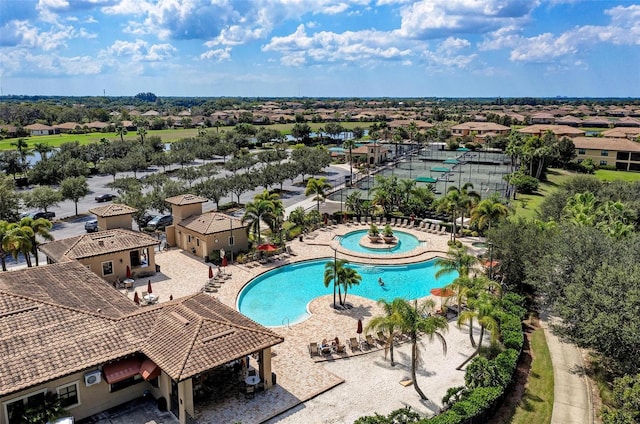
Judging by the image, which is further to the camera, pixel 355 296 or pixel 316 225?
pixel 316 225

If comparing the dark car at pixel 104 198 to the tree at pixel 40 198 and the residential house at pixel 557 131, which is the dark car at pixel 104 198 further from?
the residential house at pixel 557 131

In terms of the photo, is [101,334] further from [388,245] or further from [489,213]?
[489,213]

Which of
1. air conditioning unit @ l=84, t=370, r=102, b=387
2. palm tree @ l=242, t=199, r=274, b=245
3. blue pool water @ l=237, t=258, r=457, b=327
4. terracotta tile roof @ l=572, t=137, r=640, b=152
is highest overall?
terracotta tile roof @ l=572, t=137, r=640, b=152

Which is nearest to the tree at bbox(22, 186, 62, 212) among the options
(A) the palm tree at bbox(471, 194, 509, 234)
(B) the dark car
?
(B) the dark car

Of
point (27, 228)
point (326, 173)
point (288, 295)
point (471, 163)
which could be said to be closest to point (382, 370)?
point (288, 295)

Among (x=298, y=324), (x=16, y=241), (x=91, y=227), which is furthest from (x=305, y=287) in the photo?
(x=91, y=227)

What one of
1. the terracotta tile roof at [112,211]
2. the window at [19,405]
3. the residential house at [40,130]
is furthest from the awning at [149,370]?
the residential house at [40,130]

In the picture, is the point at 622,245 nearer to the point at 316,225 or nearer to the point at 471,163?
the point at 316,225

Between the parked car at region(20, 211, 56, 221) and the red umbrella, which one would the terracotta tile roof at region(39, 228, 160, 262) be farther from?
the parked car at region(20, 211, 56, 221)
